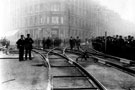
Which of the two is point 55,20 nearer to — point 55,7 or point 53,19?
point 53,19

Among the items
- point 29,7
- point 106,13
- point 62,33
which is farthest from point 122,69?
point 106,13

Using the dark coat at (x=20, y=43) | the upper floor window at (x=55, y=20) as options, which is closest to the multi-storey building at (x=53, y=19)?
the upper floor window at (x=55, y=20)

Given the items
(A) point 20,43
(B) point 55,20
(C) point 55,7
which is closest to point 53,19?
(B) point 55,20

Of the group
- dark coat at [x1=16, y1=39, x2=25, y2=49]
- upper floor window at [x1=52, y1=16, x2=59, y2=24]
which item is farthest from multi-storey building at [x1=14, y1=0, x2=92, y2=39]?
dark coat at [x1=16, y1=39, x2=25, y2=49]

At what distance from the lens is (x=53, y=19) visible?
153 feet

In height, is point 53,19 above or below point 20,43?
above

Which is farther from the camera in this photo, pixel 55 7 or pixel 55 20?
pixel 55 7

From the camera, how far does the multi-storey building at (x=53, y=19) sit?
150ft

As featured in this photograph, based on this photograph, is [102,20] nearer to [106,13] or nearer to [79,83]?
[106,13]

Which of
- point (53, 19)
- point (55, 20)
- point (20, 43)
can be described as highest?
point (53, 19)

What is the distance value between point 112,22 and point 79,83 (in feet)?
179

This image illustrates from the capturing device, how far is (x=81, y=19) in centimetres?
5247

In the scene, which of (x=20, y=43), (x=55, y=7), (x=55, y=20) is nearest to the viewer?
(x=20, y=43)

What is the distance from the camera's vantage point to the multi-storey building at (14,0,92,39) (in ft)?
150
